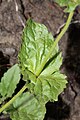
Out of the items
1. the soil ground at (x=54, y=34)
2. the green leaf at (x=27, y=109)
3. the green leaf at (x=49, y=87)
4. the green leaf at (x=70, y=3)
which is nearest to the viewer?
the green leaf at (x=70, y=3)

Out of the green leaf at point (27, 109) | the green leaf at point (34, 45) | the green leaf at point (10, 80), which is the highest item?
the green leaf at point (34, 45)

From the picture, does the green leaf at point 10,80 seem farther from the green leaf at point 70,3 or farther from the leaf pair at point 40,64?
the green leaf at point 70,3

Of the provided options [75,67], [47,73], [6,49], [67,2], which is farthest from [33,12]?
[67,2]

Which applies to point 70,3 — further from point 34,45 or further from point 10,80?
point 10,80

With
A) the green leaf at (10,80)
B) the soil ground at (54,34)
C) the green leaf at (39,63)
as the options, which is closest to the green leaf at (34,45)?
the green leaf at (39,63)

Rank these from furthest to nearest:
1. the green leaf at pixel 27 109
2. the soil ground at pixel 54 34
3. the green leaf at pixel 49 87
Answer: the soil ground at pixel 54 34
the green leaf at pixel 27 109
the green leaf at pixel 49 87

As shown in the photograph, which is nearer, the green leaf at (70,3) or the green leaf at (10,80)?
the green leaf at (70,3)

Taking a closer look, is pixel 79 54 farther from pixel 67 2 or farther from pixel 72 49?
pixel 67 2
